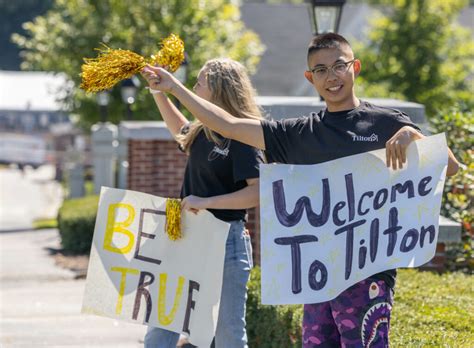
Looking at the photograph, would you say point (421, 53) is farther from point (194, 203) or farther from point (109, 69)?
point (109, 69)

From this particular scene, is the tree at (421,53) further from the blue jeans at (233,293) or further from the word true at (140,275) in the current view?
the blue jeans at (233,293)

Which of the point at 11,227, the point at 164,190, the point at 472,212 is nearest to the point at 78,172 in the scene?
the point at 11,227

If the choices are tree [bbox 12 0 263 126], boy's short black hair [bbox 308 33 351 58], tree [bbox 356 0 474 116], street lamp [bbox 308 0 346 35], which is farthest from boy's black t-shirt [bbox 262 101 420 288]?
tree [bbox 356 0 474 116]

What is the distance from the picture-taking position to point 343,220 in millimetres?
4281

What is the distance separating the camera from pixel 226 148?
480 cm

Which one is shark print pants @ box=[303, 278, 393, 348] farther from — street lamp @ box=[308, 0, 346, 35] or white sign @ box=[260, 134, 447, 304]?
street lamp @ box=[308, 0, 346, 35]

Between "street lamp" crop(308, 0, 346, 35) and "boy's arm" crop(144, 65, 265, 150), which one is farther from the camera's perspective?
"street lamp" crop(308, 0, 346, 35)

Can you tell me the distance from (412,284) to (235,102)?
2411 mm

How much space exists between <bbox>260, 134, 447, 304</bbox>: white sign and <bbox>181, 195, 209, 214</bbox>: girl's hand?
0.53 m

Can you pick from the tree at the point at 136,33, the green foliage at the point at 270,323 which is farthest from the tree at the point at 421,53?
the green foliage at the point at 270,323

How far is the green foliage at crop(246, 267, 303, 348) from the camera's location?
6030mm

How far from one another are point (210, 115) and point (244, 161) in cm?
59

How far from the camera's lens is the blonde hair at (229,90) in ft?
15.6

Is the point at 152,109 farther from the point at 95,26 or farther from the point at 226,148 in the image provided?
the point at 226,148
